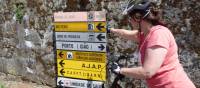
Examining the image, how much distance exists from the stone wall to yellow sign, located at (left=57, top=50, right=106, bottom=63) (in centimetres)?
13

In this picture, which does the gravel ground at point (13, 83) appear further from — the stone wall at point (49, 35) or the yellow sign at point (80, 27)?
the yellow sign at point (80, 27)

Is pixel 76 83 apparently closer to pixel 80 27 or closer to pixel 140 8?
pixel 80 27

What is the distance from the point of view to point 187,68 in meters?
4.68

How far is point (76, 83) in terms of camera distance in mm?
5746

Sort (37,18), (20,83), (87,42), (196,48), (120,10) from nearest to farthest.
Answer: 1. (196,48)
2. (120,10)
3. (87,42)
4. (37,18)
5. (20,83)

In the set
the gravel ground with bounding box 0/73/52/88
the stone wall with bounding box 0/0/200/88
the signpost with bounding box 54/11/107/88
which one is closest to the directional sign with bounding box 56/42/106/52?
the signpost with bounding box 54/11/107/88

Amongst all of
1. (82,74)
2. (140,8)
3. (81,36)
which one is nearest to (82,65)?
(82,74)

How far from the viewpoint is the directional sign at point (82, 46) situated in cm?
537

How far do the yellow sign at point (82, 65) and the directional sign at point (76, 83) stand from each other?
170 millimetres

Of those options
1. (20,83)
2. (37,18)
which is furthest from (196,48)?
(20,83)

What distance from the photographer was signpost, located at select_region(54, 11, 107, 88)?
537cm

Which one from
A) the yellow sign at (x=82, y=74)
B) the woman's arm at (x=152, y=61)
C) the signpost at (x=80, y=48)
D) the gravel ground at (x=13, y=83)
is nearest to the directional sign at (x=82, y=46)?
the signpost at (x=80, y=48)

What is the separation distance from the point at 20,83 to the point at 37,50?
67 cm

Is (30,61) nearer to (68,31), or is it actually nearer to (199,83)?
(68,31)
